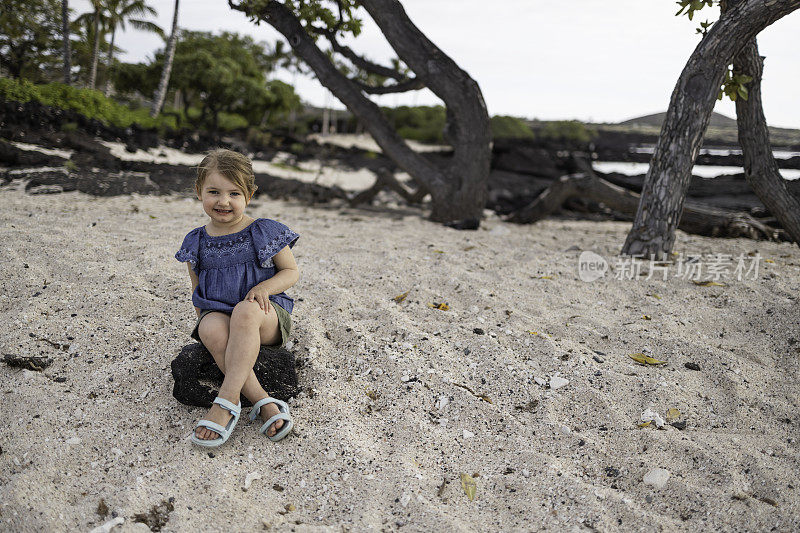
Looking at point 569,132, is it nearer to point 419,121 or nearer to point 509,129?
point 509,129

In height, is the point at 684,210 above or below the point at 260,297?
above

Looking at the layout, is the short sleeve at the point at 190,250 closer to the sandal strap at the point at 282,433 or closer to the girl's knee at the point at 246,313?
the girl's knee at the point at 246,313

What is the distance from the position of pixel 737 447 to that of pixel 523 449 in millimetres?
984

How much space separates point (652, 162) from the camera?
4914mm

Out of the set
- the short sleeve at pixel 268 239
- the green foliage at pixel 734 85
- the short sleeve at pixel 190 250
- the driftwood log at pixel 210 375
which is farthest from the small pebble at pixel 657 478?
the green foliage at pixel 734 85

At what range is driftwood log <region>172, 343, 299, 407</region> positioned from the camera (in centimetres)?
240

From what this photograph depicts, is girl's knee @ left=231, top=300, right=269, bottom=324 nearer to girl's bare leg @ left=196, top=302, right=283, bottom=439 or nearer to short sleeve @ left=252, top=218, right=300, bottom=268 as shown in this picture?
girl's bare leg @ left=196, top=302, right=283, bottom=439

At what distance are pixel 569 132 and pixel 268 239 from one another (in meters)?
21.9

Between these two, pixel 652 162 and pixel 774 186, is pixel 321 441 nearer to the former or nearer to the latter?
pixel 652 162

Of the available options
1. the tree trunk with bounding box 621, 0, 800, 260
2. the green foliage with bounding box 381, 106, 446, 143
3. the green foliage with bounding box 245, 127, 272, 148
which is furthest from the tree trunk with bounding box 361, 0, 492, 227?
the green foliage with bounding box 381, 106, 446, 143

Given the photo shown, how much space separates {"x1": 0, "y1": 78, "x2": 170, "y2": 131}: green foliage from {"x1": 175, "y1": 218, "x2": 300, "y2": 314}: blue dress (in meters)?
9.44

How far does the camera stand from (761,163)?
5.14 metres

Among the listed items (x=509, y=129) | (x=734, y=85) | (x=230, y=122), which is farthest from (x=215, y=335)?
(x=509, y=129)

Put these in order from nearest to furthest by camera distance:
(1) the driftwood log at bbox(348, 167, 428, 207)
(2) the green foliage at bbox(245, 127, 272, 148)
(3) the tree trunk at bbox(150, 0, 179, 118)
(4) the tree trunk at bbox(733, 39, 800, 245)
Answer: (4) the tree trunk at bbox(733, 39, 800, 245), (1) the driftwood log at bbox(348, 167, 428, 207), (2) the green foliage at bbox(245, 127, 272, 148), (3) the tree trunk at bbox(150, 0, 179, 118)
